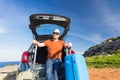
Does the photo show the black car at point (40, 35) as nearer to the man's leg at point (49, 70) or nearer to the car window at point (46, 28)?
the car window at point (46, 28)

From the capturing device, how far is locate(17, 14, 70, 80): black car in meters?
7.92

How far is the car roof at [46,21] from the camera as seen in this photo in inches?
337

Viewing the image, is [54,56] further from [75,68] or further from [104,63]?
[104,63]

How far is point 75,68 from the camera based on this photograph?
688 cm

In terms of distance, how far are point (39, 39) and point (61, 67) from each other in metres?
2.10

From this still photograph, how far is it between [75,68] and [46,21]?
103 inches

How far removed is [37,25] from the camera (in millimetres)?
9203

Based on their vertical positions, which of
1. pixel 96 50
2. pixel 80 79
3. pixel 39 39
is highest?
pixel 96 50

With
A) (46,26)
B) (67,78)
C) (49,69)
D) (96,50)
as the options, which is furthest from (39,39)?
(96,50)

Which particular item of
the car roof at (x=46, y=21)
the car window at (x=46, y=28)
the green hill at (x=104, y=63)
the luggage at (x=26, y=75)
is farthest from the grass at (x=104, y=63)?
the luggage at (x=26, y=75)

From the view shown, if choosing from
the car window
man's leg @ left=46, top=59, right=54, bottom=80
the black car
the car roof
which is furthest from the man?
the car window

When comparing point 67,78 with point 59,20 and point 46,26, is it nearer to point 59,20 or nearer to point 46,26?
point 59,20

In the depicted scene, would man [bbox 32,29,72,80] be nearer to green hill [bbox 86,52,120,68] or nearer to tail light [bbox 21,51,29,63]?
tail light [bbox 21,51,29,63]

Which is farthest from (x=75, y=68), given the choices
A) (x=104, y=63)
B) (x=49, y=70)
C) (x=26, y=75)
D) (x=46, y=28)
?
(x=104, y=63)
